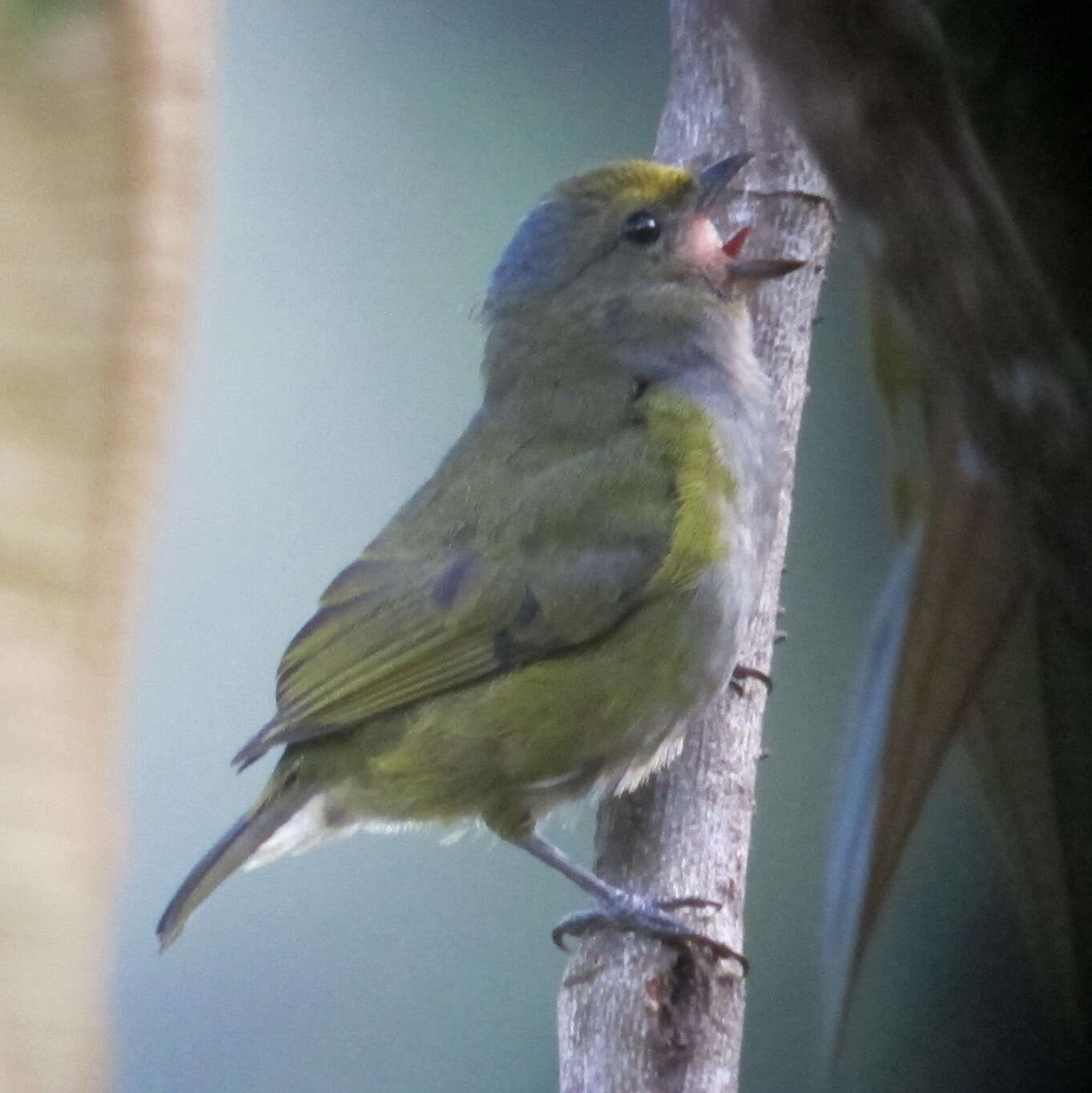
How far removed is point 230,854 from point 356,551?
0.44 m

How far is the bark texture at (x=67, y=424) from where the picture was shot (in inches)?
28.2

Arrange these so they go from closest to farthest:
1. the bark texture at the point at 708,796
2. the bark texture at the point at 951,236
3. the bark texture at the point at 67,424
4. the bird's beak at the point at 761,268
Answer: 1. the bark texture at the point at 67,424
2. the bark texture at the point at 951,236
3. the bark texture at the point at 708,796
4. the bird's beak at the point at 761,268

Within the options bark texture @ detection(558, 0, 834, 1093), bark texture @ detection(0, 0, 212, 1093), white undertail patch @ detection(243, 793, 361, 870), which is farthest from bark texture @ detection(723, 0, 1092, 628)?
white undertail patch @ detection(243, 793, 361, 870)

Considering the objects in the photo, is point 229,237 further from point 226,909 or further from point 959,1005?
point 959,1005

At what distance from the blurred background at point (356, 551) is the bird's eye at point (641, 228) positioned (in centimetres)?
15

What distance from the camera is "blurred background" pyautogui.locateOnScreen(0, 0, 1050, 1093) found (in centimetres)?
138

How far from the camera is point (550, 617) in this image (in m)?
1.39

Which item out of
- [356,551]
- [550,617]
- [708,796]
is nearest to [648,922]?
[708,796]

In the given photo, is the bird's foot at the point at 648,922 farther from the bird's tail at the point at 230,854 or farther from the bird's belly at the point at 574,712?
the bird's tail at the point at 230,854

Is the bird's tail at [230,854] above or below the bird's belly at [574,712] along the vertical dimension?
below

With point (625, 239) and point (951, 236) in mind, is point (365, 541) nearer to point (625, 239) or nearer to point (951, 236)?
point (625, 239)

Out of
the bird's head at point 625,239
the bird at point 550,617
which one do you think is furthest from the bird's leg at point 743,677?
the bird's head at point 625,239

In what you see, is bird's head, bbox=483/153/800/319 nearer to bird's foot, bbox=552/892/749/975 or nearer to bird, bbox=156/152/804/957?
bird, bbox=156/152/804/957

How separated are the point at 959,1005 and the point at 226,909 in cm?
87
